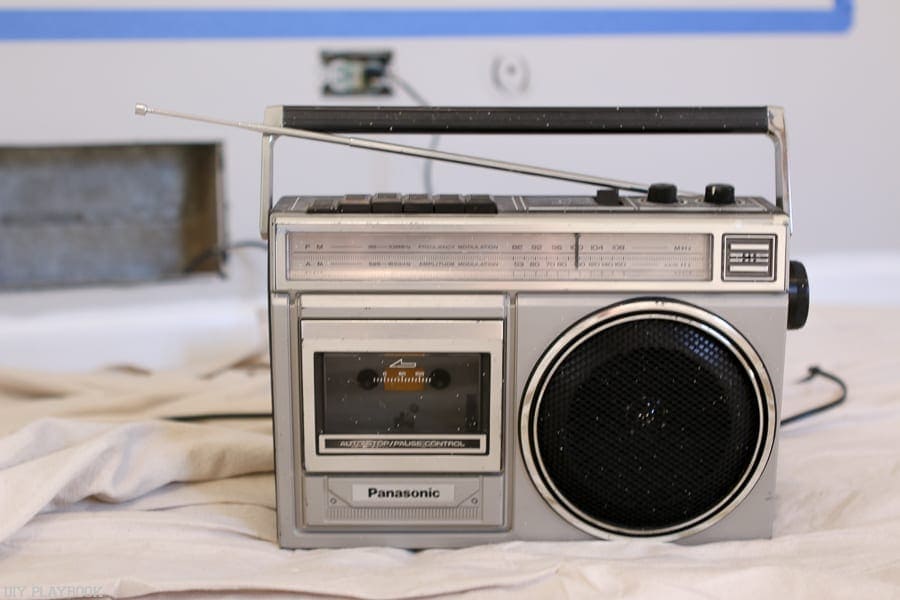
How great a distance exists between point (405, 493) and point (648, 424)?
0.17m

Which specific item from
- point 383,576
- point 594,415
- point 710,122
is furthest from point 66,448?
point 710,122

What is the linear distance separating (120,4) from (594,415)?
2.67 feet

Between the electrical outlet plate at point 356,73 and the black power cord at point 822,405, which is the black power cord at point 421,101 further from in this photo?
the black power cord at point 822,405

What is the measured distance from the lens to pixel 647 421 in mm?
790

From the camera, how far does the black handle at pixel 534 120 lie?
31.8 inches

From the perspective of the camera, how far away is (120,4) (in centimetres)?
131

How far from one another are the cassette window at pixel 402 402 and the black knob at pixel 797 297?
0.69 feet

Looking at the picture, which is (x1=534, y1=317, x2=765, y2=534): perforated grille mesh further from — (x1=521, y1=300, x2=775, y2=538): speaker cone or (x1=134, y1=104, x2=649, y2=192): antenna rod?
(x1=134, y1=104, x2=649, y2=192): antenna rod

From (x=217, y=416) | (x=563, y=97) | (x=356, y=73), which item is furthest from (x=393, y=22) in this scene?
(x=217, y=416)

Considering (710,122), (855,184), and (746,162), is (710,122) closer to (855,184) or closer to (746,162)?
(746,162)

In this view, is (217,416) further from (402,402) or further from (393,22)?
(393,22)

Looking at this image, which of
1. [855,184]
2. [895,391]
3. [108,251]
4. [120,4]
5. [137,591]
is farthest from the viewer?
[855,184]

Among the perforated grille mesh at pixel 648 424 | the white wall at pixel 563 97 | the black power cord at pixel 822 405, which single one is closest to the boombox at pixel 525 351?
the perforated grille mesh at pixel 648 424

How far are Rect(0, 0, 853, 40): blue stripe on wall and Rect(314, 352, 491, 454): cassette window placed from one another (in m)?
0.69
